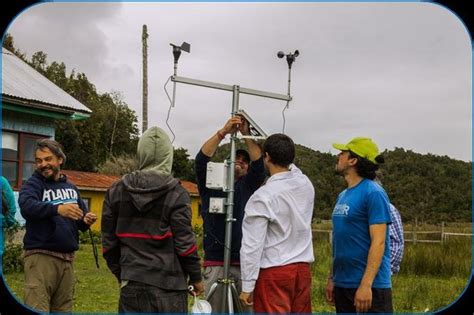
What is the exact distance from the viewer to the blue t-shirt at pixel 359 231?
3.80m

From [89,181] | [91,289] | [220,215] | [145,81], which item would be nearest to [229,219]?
[220,215]

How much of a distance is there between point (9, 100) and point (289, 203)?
10147mm

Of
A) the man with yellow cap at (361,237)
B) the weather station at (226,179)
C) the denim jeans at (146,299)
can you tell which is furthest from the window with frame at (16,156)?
the man with yellow cap at (361,237)

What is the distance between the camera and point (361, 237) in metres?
3.87

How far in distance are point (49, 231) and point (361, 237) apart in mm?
2224

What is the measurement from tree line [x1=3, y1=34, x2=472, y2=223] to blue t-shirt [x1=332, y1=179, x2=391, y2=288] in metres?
12.9

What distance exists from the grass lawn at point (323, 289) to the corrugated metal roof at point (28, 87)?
4157mm

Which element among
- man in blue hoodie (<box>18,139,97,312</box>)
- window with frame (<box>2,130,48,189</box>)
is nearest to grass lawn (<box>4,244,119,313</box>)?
window with frame (<box>2,130,48,189</box>)

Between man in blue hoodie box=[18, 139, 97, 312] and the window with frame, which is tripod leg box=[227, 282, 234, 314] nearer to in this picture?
man in blue hoodie box=[18, 139, 97, 312]

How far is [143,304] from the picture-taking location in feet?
11.8

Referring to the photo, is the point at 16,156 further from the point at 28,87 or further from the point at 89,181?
the point at 89,181

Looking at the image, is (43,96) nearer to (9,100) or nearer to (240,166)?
(9,100)

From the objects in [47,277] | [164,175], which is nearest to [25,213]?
[47,277]

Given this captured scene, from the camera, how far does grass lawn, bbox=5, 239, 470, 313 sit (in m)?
7.81
